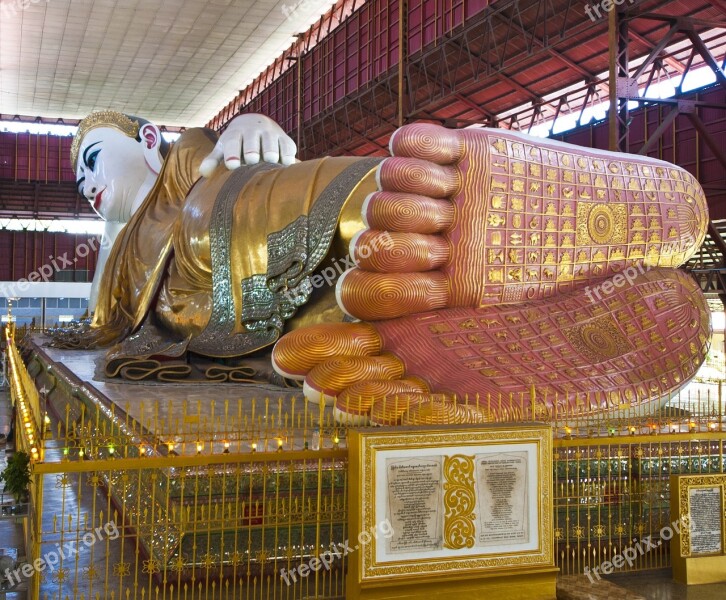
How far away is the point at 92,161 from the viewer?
8.82m

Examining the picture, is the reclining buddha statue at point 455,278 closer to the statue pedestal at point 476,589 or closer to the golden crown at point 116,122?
the statue pedestal at point 476,589

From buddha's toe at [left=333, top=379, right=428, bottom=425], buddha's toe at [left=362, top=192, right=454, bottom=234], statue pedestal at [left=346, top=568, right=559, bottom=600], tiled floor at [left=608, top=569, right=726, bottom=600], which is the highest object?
buddha's toe at [left=362, top=192, right=454, bottom=234]

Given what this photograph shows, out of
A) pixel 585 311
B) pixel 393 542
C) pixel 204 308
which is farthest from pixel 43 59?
pixel 393 542

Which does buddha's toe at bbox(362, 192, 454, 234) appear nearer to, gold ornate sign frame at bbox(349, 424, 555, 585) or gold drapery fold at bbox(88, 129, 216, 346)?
gold ornate sign frame at bbox(349, 424, 555, 585)

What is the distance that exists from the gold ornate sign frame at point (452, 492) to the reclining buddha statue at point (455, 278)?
59 centimetres

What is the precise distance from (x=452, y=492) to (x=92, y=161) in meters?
7.38

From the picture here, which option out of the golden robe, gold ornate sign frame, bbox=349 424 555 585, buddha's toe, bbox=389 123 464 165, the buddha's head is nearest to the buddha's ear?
the buddha's head

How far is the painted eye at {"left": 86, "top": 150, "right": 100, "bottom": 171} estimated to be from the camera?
28.8 feet

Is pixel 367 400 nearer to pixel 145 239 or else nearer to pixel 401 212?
pixel 401 212

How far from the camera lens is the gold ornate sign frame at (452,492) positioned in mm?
2457

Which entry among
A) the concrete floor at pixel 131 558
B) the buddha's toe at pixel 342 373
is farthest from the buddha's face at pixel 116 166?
the buddha's toe at pixel 342 373

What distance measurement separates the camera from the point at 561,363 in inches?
152

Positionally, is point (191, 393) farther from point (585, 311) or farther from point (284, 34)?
point (284, 34)

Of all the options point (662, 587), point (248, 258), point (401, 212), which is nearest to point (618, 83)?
point (248, 258)
